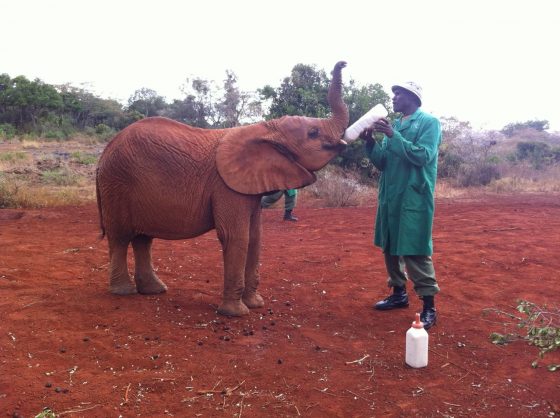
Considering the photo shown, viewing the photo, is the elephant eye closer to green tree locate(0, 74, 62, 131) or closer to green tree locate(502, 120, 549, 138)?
green tree locate(0, 74, 62, 131)

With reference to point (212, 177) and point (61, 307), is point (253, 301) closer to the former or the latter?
point (212, 177)

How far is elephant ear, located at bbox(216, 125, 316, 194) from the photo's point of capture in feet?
15.6

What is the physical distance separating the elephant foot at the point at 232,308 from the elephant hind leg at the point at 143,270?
949mm

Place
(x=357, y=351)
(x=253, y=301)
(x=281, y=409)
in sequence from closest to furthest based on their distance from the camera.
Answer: (x=281, y=409) → (x=357, y=351) → (x=253, y=301)

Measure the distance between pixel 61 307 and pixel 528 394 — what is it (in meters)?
3.91

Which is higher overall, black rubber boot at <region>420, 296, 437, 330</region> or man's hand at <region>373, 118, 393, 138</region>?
man's hand at <region>373, 118, 393, 138</region>

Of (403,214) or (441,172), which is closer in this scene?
(403,214)

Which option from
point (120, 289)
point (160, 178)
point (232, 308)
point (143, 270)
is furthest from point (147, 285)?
point (160, 178)

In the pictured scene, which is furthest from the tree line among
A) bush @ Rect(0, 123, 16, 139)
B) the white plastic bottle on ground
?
the white plastic bottle on ground

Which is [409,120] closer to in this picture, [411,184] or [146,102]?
[411,184]

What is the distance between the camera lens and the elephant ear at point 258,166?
15.6 ft

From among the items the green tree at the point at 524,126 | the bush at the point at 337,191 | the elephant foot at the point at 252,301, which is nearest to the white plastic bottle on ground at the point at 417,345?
the elephant foot at the point at 252,301

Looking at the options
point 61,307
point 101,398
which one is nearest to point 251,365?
point 101,398

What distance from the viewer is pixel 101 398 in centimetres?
330
